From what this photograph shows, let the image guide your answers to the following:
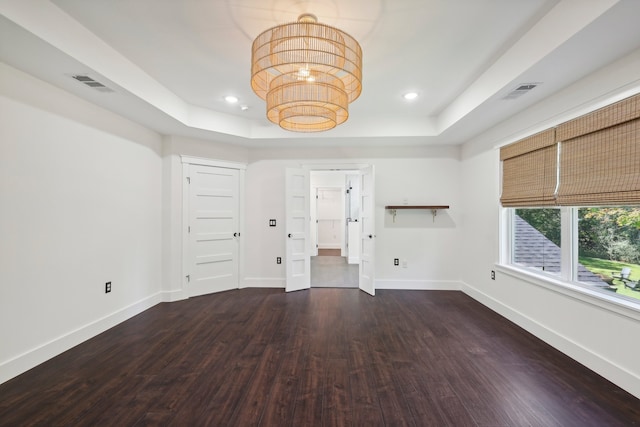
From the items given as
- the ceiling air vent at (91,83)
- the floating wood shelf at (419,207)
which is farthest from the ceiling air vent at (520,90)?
the ceiling air vent at (91,83)

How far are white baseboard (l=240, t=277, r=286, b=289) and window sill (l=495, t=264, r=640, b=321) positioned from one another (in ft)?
11.1

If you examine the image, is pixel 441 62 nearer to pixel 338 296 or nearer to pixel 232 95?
pixel 232 95

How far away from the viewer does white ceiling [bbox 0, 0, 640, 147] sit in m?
1.81

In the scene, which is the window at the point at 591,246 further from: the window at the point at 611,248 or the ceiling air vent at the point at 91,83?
the ceiling air vent at the point at 91,83

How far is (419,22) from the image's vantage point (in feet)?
6.64

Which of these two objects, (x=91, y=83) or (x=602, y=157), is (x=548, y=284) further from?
(x=91, y=83)

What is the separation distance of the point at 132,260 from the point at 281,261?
2.16 m

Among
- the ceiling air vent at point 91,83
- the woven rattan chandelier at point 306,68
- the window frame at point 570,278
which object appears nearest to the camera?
the woven rattan chandelier at point 306,68

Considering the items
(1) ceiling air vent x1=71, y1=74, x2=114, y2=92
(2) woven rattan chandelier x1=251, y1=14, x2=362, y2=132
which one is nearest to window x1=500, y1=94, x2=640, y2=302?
(2) woven rattan chandelier x1=251, y1=14, x2=362, y2=132

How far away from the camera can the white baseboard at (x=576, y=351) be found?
6.43 feet

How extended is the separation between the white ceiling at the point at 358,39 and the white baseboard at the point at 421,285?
260cm

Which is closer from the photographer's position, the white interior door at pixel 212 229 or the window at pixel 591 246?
the window at pixel 591 246

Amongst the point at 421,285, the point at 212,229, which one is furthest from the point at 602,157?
the point at 212,229

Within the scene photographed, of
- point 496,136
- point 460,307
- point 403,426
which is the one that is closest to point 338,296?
point 460,307
